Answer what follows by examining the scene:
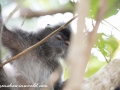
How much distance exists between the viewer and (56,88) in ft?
7.82

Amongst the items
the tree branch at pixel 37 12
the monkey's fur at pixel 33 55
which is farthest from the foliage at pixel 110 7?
the monkey's fur at pixel 33 55

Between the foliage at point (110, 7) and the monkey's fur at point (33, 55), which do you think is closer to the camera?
the foliage at point (110, 7)

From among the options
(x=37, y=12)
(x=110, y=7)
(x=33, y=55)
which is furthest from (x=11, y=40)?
(x=110, y=7)

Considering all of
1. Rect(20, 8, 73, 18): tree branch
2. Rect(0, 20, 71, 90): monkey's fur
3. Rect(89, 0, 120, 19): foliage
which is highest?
Rect(0, 20, 71, 90): monkey's fur

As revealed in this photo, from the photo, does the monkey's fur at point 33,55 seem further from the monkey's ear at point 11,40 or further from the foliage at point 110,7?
the foliage at point 110,7

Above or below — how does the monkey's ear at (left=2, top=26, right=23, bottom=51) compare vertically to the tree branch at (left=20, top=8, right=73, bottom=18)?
above

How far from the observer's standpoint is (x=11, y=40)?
2129 millimetres

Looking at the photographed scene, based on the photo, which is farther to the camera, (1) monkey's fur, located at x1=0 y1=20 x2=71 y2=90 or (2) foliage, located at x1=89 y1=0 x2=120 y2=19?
(1) monkey's fur, located at x1=0 y1=20 x2=71 y2=90

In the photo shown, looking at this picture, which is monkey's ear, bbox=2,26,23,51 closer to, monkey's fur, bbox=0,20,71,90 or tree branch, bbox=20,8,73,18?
monkey's fur, bbox=0,20,71,90

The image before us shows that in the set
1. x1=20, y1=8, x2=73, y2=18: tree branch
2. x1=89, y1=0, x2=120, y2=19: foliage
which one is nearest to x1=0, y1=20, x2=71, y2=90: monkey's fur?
x1=20, y1=8, x2=73, y2=18: tree branch

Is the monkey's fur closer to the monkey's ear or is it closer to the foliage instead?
the monkey's ear

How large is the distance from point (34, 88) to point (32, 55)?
33 cm

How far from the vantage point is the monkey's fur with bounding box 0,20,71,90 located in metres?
2.14

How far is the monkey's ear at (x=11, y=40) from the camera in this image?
204cm
